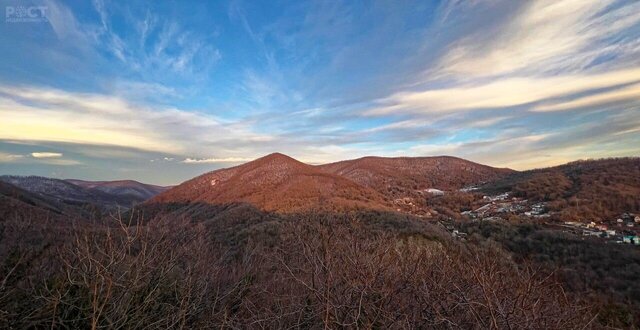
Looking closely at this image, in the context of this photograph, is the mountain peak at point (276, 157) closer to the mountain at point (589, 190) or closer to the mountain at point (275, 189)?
the mountain at point (275, 189)

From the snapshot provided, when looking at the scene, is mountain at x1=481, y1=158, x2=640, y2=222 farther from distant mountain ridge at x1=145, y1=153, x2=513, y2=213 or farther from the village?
distant mountain ridge at x1=145, y1=153, x2=513, y2=213

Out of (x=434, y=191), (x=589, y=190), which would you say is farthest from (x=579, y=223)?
(x=434, y=191)

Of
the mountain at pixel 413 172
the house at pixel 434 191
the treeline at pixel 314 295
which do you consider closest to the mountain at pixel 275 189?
the mountain at pixel 413 172

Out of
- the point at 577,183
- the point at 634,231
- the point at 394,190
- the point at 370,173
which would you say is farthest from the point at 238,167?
the point at 634,231

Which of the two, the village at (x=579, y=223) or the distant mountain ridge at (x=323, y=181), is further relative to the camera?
the distant mountain ridge at (x=323, y=181)

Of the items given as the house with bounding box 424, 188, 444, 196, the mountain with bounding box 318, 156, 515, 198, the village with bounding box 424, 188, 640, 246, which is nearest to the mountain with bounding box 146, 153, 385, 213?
the village with bounding box 424, 188, 640, 246

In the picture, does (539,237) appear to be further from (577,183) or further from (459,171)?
(459,171)
